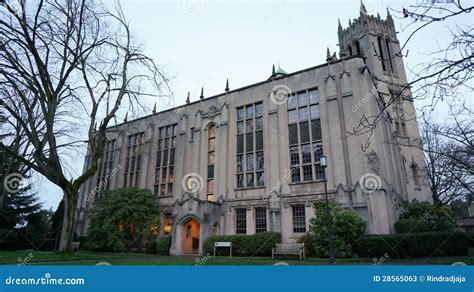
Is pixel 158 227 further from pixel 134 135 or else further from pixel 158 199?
pixel 134 135

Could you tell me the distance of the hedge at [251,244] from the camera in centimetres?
2098

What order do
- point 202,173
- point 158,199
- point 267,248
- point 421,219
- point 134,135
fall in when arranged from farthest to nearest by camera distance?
point 134,135 → point 158,199 → point 202,173 → point 267,248 → point 421,219

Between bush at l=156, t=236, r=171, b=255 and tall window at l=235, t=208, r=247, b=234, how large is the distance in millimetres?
6052

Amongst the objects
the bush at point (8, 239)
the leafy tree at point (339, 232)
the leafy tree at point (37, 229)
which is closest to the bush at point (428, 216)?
the leafy tree at point (339, 232)

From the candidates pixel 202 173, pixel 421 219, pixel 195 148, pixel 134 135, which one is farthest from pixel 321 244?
pixel 134 135

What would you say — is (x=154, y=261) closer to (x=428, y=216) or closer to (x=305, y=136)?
(x=305, y=136)

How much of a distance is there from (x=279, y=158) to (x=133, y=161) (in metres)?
18.7

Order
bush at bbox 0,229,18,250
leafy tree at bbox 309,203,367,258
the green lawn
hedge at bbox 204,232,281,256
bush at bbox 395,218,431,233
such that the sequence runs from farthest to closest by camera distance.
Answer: bush at bbox 0,229,18,250 → hedge at bbox 204,232,281,256 → bush at bbox 395,218,431,233 → leafy tree at bbox 309,203,367,258 → the green lawn

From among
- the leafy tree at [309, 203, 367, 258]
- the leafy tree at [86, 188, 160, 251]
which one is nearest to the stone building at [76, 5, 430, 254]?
the leafy tree at [86, 188, 160, 251]

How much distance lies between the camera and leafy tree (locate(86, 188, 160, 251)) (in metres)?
25.9

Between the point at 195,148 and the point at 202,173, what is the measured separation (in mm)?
2892

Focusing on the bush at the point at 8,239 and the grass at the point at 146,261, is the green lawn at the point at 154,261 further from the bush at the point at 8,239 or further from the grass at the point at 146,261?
the bush at the point at 8,239

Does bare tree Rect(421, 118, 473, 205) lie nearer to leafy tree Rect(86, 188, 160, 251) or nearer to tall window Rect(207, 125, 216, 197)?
tall window Rect(207, 125, 216, 197)

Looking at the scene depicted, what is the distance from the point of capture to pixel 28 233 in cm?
3328
